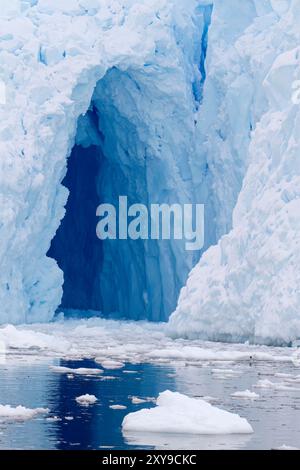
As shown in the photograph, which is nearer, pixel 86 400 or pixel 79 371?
pixel 86 400

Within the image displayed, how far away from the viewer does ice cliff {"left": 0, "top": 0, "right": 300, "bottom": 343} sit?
55.2 feet

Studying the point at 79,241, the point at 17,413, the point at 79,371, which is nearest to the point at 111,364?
the point at 79,371

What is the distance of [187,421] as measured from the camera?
7.78m

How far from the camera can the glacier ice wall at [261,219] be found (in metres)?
15.9

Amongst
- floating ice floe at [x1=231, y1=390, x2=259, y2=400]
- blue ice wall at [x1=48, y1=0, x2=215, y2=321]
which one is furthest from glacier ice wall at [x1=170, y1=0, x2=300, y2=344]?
floating ice floe at [x1=231, y1=390, x2=259, y2=400]

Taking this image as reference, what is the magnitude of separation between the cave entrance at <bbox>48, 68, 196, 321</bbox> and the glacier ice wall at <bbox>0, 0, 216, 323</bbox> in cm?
4

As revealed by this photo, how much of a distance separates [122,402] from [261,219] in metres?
8.07

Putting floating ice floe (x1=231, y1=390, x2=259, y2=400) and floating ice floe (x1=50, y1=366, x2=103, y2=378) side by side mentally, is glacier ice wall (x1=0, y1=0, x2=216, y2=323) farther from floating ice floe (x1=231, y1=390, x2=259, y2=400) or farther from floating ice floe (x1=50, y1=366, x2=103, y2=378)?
floating ice floe (x1=231, y1=390, x2=259, y2=400)

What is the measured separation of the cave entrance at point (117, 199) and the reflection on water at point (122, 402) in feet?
34.9

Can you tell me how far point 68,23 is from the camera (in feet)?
71.7

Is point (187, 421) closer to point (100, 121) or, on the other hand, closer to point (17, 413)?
point (17, 413)

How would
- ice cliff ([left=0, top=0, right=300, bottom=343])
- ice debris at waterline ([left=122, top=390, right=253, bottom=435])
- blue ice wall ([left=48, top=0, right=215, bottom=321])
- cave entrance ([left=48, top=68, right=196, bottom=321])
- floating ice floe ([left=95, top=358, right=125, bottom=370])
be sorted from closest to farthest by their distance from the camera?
ice debris at waterline ([left=122, top=390, right=253, bottom=435]) < floating ice floe ([left=95, top=358, right=125, bottom=370]) < ice cliff ([left=0, top=0, right=300, bottom=343]) < blue ice wall ([left=48, top=0, right=215, bottom=321]) < cave entrance ([left=48, top=68, right=196, bottom=321])

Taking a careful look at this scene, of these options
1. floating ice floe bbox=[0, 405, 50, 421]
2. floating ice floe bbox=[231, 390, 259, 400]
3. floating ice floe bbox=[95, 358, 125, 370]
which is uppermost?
floating ice floe bbox=[95, 358, 125, 370]
